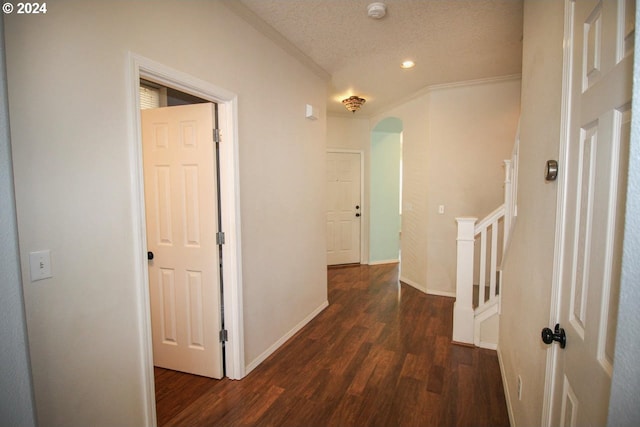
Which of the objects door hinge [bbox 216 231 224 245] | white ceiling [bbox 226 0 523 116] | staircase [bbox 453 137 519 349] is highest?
white ceiling [bbox 226 0 523 116]

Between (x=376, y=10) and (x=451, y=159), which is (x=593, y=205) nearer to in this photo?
(x=376, y=10)

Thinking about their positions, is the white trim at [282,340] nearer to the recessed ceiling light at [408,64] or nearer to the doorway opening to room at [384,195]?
the doorway opening to room at [384,195]

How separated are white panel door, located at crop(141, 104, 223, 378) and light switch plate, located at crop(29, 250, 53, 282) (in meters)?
1.07

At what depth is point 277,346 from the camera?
2.83 metres

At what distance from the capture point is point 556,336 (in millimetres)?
1046

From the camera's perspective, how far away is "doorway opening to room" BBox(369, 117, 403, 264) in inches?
234

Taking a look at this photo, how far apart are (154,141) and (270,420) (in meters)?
2.14

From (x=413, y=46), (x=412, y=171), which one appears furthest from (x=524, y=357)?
(x=412, y=171)

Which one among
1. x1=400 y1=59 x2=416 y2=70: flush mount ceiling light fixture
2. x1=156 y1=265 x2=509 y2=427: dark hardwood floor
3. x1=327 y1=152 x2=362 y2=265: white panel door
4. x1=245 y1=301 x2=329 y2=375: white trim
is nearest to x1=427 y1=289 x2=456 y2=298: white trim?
x1=156 y1=265 x2=509 y2=427: dark hardwood floor

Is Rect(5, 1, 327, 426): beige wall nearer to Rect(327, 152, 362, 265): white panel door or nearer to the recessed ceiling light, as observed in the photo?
the recessed ceiling light

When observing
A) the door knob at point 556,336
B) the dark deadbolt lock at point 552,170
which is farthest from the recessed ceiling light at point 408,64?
the door knob at point 556,336

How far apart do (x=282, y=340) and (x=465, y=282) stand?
5.96 ft

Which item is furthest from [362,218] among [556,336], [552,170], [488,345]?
[556,336]

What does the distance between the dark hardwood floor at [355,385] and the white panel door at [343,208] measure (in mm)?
2502
